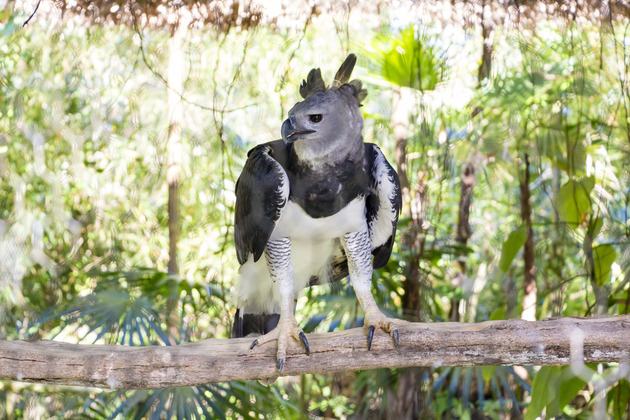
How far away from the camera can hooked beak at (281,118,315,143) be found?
144 centimetres

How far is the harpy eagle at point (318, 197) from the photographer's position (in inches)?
59.9

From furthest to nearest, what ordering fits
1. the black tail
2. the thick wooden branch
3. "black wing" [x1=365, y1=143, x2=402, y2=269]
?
1. the black tail
2. "black wing" [x1=365, y1=143, x2=402, y2=269]
3. the thick wooden branch

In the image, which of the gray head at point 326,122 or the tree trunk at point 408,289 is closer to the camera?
the gray head at point 326,122

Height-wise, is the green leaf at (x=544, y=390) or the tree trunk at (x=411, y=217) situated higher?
the tree trunk at (x=411, y=217)

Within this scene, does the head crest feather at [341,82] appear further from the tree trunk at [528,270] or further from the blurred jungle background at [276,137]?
the tree trunk at [528,270]

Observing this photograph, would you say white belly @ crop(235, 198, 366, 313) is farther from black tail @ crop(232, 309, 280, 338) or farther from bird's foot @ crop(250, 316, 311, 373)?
bird's foot @ crop(250, 316, 311, 373)

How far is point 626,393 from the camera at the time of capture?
2037 mm

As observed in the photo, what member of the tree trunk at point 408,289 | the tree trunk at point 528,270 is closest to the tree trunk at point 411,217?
the tree trunk at point 408,289

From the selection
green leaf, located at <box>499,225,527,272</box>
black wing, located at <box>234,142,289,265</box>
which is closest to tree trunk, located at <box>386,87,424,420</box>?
green leaf, located at <box>499,225,527,272</box>

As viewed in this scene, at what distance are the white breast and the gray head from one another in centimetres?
16

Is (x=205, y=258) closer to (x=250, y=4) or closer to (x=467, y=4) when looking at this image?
(x=250, y=4)

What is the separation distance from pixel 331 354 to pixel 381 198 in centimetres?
52

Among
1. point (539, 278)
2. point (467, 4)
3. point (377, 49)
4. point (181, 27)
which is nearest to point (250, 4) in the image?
point (181, 27)

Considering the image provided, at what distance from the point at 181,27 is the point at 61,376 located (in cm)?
123
